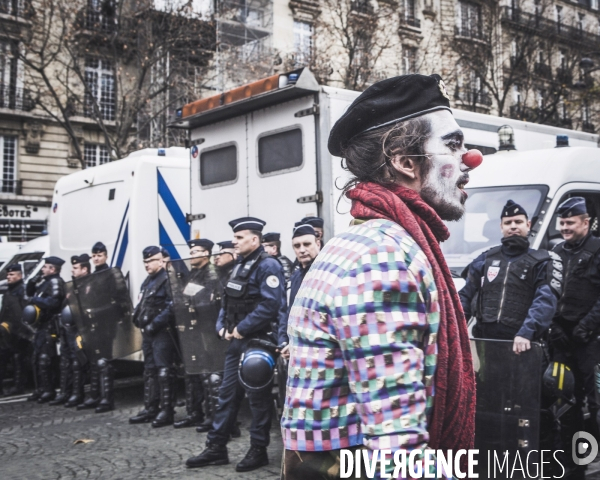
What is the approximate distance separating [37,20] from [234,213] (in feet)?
50.0

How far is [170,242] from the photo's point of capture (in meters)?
9.19

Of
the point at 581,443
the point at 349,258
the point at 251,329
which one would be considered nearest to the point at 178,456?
the point at 251,329

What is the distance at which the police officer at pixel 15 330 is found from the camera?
10352mm

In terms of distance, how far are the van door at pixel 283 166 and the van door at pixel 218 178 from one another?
180mm

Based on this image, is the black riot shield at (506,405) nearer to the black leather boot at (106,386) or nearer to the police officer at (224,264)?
the police officer at (224,264)

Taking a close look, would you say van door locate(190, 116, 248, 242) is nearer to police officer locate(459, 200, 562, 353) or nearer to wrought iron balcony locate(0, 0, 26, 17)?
police officer locate(459, 200, 562, 353)

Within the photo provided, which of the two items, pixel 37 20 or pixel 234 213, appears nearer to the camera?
pixel 234 213

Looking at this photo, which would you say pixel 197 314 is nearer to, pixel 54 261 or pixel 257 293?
pixel 257 293

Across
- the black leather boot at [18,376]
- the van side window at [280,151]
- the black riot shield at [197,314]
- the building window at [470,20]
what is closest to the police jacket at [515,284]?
the black riot shield at [197,314]

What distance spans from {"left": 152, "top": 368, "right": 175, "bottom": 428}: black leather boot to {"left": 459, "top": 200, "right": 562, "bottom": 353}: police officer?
3669 mm

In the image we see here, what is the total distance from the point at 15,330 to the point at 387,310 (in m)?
10.1

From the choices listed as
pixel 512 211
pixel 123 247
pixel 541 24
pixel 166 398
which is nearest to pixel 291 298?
pixel 512 211

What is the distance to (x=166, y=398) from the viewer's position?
7.57 m

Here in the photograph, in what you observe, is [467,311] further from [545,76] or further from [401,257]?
[545,76]
